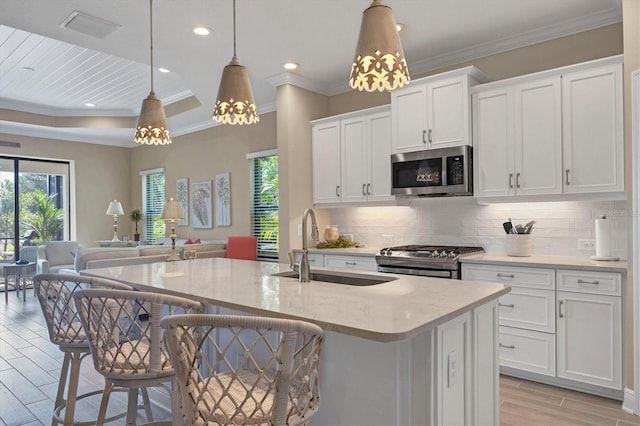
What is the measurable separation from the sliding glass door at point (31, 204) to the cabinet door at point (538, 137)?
26.3 ft

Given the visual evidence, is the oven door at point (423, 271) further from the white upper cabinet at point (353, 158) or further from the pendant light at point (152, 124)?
the pendant light at point (152, 124)

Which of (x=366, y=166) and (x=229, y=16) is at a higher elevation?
(x=229, y=16)

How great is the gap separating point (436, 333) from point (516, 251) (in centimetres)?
242

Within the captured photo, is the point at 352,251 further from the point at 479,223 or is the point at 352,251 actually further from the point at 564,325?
the point at 564,325

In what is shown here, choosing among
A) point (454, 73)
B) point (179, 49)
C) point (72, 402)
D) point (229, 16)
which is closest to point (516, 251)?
point (454, 73)

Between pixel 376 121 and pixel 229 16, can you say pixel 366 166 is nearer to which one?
pixel 376 121

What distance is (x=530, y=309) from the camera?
3232mm

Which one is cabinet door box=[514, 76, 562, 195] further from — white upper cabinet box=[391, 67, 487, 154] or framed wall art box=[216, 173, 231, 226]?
framed wall art box=[216, 173, 231, 226]

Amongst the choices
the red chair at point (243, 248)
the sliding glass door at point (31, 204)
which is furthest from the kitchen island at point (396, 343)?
the sliding glass door at point (31, 204)

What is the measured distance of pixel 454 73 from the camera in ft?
12.4

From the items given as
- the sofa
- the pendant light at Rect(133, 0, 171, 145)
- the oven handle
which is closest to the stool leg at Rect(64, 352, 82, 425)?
the pendant light at Rect(133, 0, 171, 145)

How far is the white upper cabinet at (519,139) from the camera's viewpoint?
337 cm

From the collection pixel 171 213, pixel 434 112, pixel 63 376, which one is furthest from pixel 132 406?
pixel 434 112

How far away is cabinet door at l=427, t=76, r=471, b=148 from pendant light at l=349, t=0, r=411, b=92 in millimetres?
2227
